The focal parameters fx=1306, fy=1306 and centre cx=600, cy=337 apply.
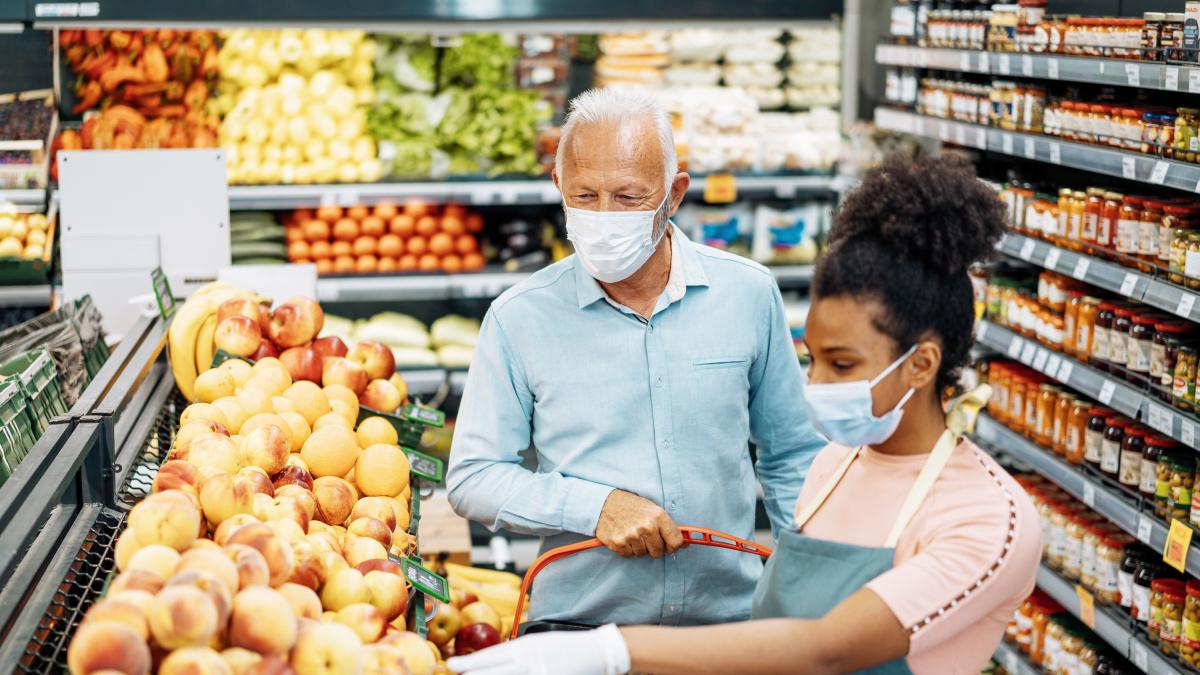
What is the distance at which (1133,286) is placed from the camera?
144 inches

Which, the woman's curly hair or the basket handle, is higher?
the woman's curly hair

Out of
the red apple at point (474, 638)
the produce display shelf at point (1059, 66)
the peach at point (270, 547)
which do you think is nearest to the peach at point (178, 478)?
the peach at point (270, 547)

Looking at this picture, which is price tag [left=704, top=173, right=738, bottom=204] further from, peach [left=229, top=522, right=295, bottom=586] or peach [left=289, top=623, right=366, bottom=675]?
peach [left=289, top=623, right=366, bottom=675]

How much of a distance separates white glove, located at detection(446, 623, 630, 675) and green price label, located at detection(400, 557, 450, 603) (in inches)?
25.3

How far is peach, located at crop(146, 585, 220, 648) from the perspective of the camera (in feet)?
5.00

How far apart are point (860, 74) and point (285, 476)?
4806 millimetres

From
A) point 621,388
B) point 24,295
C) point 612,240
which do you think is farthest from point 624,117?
point 24,295

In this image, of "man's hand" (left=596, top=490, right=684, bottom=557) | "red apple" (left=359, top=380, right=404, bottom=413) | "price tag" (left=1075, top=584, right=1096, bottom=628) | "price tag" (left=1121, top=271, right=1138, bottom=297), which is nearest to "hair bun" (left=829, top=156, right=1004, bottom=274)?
"man's hand" (left=596, top=490, right=684, bottom=557)

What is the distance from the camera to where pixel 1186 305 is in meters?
3.35

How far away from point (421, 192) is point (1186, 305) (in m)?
3.54

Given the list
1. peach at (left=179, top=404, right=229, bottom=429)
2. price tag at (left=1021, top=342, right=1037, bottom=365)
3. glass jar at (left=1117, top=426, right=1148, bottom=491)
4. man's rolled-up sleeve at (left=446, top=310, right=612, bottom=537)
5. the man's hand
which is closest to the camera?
the man's hand

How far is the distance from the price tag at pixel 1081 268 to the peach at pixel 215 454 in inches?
106

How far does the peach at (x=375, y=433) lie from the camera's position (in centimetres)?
312

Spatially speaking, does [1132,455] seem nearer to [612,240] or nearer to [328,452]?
[612,240]
